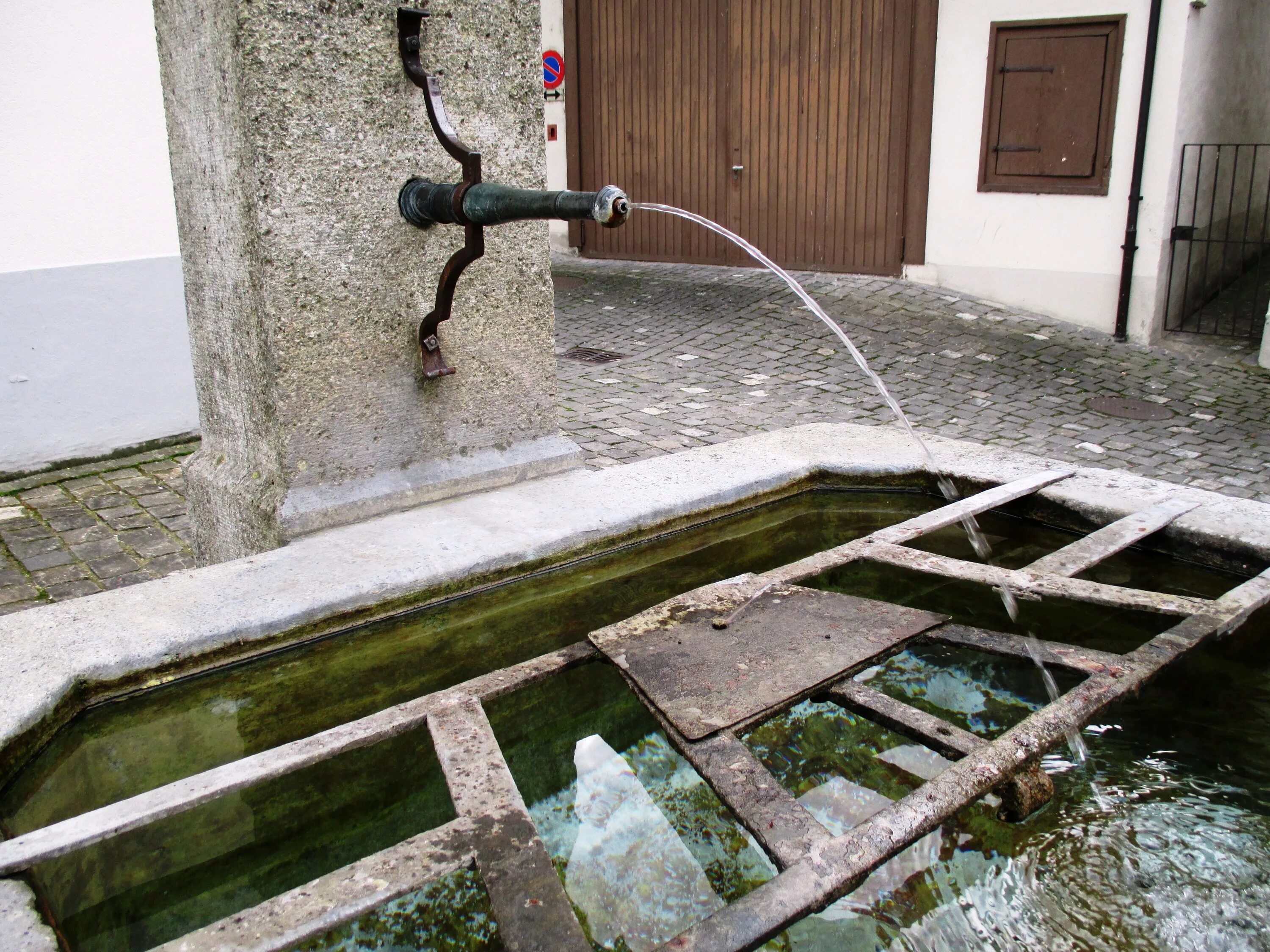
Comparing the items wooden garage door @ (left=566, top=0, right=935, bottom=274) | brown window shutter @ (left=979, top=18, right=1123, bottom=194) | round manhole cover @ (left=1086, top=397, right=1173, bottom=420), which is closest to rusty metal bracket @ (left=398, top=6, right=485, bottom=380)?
round manhole cover @ (left=1086, top=397, right=1173, bottom=420)

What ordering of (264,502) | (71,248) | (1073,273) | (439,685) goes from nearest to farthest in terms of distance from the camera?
(439,685), (264,502), (71,248), (1073,273)

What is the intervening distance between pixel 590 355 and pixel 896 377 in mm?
1998

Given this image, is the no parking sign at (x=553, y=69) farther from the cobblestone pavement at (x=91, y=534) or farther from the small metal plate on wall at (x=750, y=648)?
the small metal plate on wall at (x=750, y=648)

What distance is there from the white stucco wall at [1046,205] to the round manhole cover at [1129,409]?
1.60m

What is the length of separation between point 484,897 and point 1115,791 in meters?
1.23

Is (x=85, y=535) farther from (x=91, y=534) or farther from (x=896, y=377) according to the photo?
(x=896, y=377)

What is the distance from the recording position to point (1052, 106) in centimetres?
776

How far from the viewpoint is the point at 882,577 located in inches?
118

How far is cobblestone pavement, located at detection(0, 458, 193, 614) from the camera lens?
384cm

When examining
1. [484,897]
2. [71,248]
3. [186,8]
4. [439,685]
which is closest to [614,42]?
[71,248]

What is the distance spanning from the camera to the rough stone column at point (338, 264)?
259 cm

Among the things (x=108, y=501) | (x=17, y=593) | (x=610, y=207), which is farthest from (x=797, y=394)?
(x=610, y=207)

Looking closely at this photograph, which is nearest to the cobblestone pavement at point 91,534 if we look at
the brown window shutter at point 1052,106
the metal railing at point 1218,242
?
the brown window shutter at point 1052,106

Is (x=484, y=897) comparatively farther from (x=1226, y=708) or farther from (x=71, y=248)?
(x=71, y=248)
